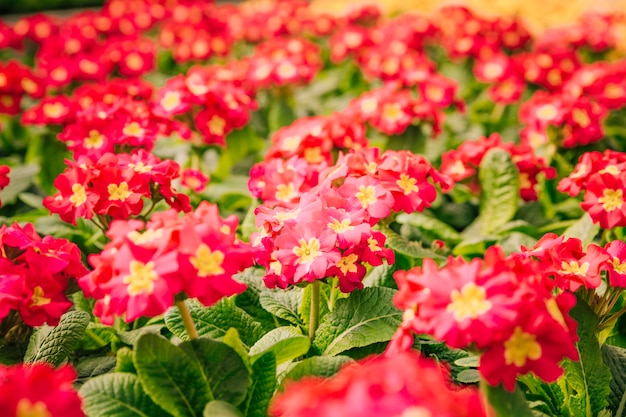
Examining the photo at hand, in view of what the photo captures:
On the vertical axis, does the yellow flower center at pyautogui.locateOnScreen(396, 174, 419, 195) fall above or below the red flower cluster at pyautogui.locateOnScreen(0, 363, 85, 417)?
below

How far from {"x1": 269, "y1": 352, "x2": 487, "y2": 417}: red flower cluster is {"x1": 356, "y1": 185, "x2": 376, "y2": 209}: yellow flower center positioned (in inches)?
25.9

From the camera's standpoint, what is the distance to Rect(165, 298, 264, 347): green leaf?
61.2 inches

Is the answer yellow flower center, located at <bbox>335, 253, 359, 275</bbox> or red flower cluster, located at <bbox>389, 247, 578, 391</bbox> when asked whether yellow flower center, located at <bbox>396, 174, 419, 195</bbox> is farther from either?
red flower cluster, located at <bbox>389, 247, 578, 391</bbox>

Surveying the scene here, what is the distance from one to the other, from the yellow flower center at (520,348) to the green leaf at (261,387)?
1.73 ft

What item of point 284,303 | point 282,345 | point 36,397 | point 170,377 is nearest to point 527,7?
point 284,303

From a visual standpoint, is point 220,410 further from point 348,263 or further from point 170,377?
point 348,263

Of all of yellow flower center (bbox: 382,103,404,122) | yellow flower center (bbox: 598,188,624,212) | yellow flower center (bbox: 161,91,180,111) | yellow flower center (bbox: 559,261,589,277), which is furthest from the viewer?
yellow flower center (bbox: 382,103,404,122)

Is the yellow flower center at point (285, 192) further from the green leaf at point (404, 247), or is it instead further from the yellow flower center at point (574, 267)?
the yellow flower center at point (574, 267)

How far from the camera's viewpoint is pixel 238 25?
4.77 meters

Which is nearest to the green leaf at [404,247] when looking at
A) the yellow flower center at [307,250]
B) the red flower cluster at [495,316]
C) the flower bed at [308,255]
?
the flower bed at [308,255]

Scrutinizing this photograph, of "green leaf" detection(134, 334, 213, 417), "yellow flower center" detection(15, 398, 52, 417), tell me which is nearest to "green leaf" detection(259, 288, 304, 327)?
"green leaf" detection(134, 334, 213, 417)

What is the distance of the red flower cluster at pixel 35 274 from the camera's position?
1425mm

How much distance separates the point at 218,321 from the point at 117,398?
0.36 m

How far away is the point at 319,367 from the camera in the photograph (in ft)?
4.45
